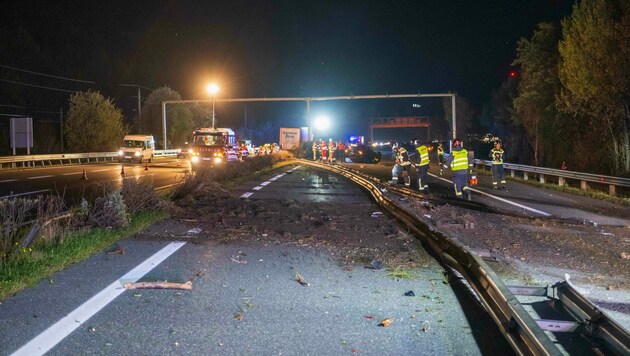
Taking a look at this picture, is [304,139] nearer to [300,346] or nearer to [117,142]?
[117,142]

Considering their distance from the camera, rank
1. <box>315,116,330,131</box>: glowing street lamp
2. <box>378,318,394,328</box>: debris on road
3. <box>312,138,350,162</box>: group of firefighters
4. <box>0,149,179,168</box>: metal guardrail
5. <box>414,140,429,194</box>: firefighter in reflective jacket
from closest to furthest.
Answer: <box>378,318,394,328</box>: debris on road < <box>414,140,429,194</box>: firefighter in reflective jacket < <box>0,149,179,168</box>: metal guardrail < <box>312,138,350,162</box>: group of firefighters < <box>315,116,330,131</box>: glowing street lamp

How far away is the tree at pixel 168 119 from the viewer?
235ft

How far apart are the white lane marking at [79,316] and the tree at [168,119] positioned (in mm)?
64447

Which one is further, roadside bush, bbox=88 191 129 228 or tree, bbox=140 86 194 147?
tree, bbox=140 86 194 147

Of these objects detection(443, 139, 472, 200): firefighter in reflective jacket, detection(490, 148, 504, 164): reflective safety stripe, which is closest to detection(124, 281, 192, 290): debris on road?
detection(443, 139, 472, 200): firefighter in reflective jacket

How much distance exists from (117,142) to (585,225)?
158ft

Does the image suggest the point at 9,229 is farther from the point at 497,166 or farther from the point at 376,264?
the point at 497,166

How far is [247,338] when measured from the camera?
5.15 metres

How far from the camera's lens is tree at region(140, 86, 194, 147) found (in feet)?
235

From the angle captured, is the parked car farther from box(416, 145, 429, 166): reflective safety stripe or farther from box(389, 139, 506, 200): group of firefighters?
box(416, 145, 429, 166): reflective safety stripe

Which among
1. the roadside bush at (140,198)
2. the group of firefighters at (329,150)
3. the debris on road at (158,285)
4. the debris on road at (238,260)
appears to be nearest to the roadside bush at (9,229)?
the debris on road at (158,285)

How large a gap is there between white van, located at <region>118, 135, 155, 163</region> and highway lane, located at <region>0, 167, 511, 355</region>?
36.5 metres

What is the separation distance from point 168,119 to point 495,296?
69.3 m

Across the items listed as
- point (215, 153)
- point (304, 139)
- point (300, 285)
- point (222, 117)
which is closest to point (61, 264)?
point (300, 285)
